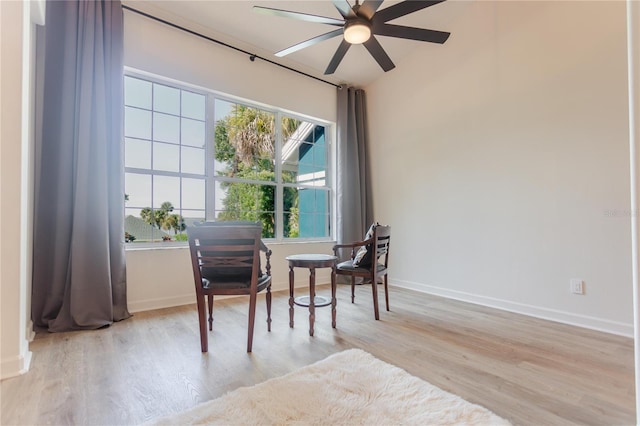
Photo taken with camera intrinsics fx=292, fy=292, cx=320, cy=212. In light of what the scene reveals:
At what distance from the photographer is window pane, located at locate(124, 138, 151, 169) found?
117 inches

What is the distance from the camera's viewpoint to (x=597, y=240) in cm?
243

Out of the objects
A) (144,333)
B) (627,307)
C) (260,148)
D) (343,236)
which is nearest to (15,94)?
(144,333)

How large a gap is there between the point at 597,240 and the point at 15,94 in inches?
168

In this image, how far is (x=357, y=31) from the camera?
89.8 inches

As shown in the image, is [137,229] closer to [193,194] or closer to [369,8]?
[193,194]

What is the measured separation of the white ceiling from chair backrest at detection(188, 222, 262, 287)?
245cm

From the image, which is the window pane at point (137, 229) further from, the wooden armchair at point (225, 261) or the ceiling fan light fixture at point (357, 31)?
the ceiling fan light fixture at point (357, 31)

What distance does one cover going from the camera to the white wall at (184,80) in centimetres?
288

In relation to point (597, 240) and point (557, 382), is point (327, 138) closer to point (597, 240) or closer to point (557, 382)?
point (597, 240)

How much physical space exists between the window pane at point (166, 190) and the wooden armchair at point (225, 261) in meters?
1.41

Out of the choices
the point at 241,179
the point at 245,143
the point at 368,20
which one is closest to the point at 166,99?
the point at 245,143

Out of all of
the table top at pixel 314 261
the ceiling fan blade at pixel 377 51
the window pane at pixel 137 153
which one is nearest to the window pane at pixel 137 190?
the window pane at pixel 137 153

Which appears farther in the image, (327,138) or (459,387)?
(327,138)

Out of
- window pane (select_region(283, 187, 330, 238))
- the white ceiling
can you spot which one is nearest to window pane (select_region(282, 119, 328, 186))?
window pane (select_region(283, 187, 330, 238))
